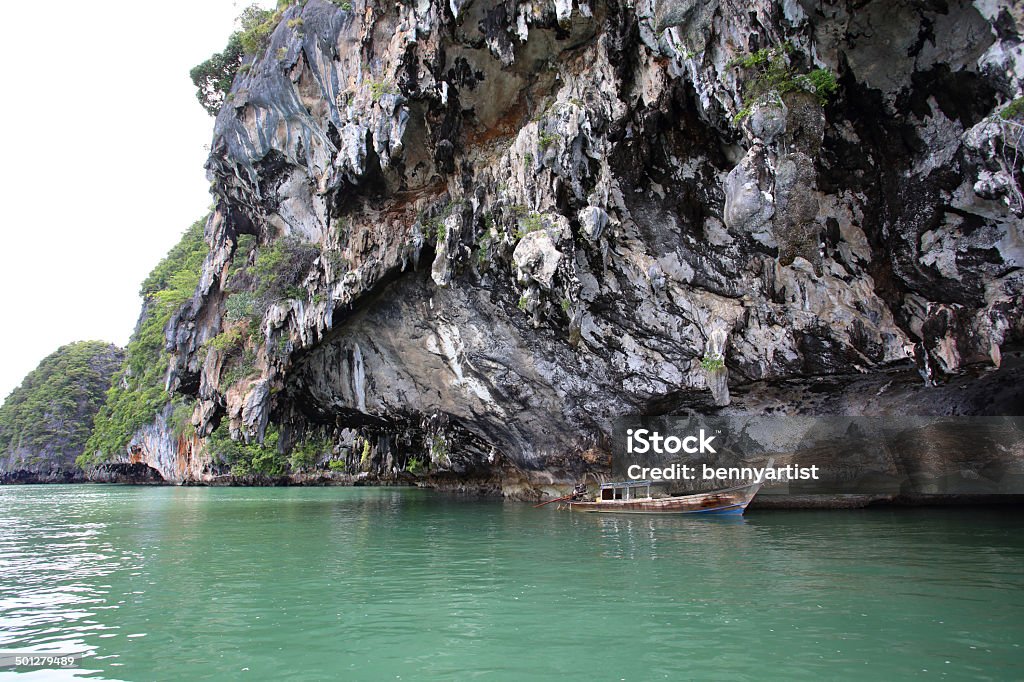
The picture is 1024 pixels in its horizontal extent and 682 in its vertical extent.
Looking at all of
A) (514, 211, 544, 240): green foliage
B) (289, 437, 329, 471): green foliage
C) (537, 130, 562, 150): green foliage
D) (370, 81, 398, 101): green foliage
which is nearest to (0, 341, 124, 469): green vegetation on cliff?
(289, 437, 329, 471): green foliage

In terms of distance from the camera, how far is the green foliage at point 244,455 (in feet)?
163

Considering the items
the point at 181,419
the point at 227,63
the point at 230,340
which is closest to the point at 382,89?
the point at 230,340

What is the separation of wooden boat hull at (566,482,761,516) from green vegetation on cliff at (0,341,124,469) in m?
64.3

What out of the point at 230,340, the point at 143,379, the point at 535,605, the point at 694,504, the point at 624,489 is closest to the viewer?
the point at 535,605

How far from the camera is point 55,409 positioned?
62.6 m

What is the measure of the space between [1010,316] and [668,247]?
708 centimetres

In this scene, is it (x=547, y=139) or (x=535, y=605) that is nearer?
(x=535, y=605)

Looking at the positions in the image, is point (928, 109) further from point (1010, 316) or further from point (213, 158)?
point (213, 158)

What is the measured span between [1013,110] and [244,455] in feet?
171

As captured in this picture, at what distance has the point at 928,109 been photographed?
38.5ft

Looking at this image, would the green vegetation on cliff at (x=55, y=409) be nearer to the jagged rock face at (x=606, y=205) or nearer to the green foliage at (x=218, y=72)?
the jagged rock face at (x=606, y=205)

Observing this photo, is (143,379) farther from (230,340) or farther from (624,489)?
(624,489)

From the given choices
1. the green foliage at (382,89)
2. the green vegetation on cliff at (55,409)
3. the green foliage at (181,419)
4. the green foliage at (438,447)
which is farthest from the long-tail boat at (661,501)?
the green vegetation on cliff at (55,409)

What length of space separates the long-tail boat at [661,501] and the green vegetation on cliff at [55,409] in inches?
2458
